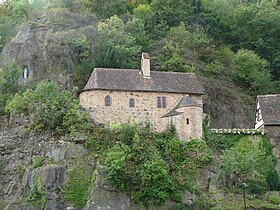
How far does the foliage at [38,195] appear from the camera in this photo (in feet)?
142

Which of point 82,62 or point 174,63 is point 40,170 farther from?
point 174,63

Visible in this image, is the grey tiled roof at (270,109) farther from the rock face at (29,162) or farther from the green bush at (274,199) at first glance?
the rock face at (29,162)

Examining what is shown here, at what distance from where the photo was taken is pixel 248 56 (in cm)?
6331

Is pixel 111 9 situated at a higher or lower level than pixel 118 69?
higher

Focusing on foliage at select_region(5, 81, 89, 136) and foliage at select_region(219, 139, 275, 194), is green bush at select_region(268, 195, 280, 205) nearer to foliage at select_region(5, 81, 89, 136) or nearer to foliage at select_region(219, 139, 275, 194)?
foliage at select_region(219, 139, 275, 194)

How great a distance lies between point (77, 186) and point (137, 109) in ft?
33.4

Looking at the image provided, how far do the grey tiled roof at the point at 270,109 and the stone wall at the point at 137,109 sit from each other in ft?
25.4

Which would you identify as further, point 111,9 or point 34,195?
point 111,9

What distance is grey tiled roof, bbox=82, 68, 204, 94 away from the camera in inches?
1971

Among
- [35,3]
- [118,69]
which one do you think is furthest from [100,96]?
[35,3]

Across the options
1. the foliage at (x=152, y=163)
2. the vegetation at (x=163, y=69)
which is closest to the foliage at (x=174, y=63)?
the vegetation at (x=163, y=69)

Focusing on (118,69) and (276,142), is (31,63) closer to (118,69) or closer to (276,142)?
(118,69)

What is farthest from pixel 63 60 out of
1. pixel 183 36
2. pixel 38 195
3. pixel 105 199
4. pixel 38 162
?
pixel 105 199

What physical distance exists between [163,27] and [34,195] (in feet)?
113
